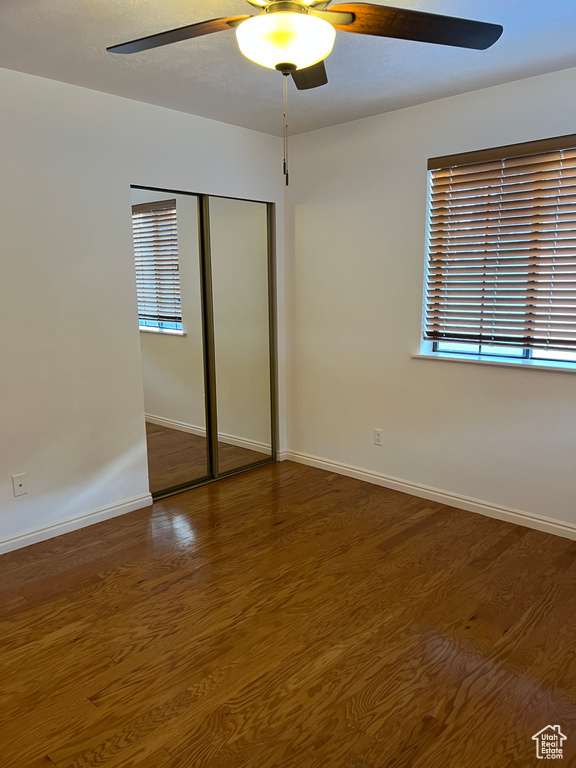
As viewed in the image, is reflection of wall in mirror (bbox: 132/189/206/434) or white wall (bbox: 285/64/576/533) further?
reflection of wall in mirror (bbox: 132/189/206/434)

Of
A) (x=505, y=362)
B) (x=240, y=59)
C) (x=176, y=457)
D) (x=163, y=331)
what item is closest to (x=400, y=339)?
(x=505, y=362)

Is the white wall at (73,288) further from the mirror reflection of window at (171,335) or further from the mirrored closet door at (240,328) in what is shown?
the mirrored closet door at (240,328)

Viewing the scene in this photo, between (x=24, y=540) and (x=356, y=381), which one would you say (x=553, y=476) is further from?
(x=24, y=540)

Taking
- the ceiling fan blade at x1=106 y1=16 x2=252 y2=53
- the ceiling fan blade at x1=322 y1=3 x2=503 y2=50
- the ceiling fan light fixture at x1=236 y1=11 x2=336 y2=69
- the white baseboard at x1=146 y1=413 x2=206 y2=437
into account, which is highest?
the ceiling fan blade at x1=106 y1=16 x2=252 y2=53

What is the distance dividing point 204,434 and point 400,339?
1.58 m

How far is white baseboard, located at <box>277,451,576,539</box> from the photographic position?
3229mm

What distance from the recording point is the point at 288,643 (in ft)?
7.52

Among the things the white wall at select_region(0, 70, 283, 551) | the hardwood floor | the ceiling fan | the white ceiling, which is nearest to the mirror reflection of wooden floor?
the white wall at select_region(0, 70, 283, 551)

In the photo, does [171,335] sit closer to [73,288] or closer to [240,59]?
[73,288]

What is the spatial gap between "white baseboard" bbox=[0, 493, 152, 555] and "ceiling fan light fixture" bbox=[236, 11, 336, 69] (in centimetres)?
275

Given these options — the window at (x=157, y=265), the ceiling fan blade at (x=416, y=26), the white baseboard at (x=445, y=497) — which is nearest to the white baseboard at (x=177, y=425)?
the window at (x=157, y=265)

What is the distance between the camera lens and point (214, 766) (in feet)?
5.61

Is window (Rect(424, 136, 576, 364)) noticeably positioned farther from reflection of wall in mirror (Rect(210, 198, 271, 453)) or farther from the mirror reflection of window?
the mirror reflection of window

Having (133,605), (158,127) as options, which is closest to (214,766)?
(133,605)
